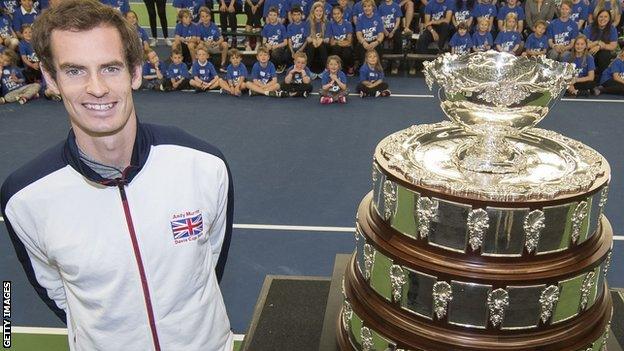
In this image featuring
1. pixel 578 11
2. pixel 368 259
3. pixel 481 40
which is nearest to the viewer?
pixel 368 259

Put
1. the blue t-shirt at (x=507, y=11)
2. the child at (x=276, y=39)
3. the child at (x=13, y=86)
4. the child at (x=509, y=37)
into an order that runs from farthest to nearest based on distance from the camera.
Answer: the blue t-shirt at (x=507, y=11) < the child at (x=276, y=39) < the child at (x=509, y=37) < the child at (x=13, y=86)

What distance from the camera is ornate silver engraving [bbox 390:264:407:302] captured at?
2396mm

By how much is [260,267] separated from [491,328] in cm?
272

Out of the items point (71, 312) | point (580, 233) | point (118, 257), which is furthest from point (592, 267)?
point (71, 312)

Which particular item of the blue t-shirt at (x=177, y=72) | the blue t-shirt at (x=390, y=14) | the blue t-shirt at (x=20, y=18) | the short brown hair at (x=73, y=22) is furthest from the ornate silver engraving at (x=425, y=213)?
the blue t-shirt at (x=20, y=18)

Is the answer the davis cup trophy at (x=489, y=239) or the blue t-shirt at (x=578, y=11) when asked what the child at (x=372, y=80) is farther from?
the davis cup trophy at (x=489, y=239)

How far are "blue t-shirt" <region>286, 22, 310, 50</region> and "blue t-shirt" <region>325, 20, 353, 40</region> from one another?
44cm

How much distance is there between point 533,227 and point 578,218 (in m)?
0.24

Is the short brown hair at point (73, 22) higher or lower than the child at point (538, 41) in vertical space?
higher

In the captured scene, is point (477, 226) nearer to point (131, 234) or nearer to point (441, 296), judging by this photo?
point (441, 296)

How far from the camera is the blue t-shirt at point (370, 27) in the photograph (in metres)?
11.0

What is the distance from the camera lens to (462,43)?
1078 cm

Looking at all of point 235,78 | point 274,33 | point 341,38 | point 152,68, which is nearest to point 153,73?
point 152,68

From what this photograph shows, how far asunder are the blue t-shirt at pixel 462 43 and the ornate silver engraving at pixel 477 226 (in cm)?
918
